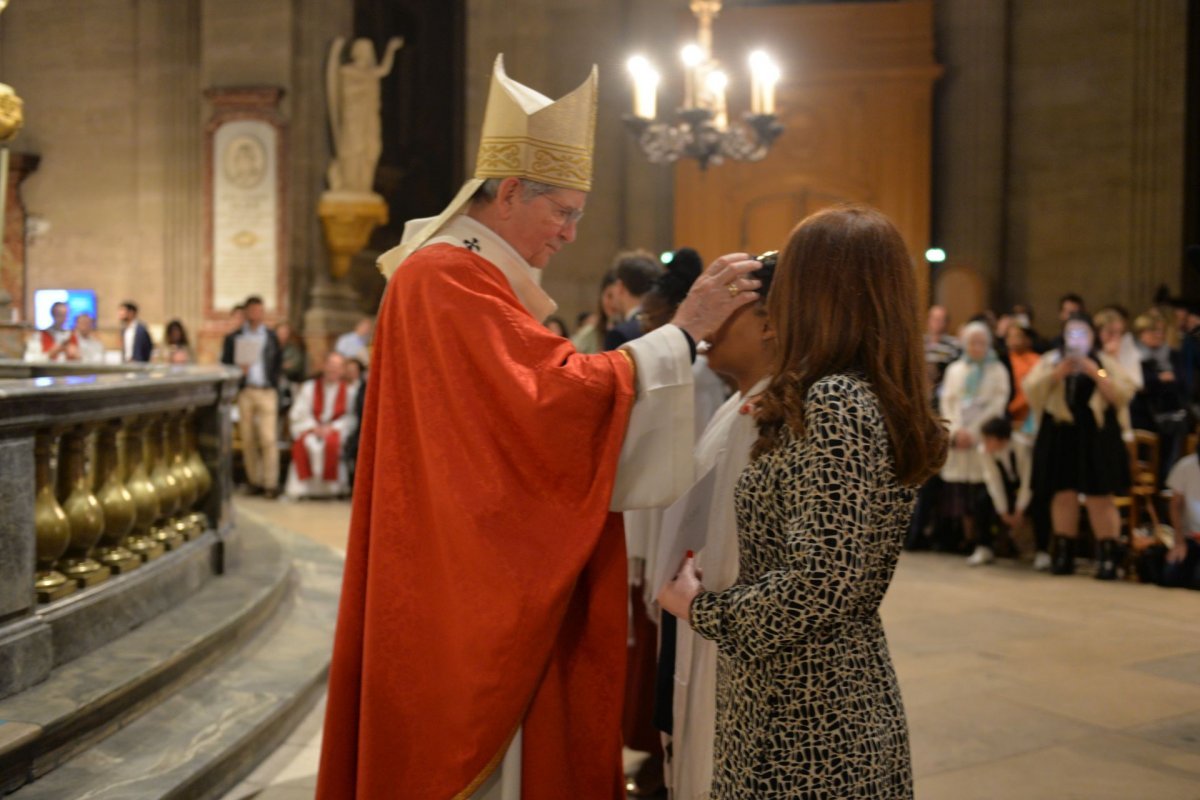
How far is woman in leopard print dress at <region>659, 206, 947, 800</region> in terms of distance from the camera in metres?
1.73

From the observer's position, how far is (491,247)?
247 centimetres

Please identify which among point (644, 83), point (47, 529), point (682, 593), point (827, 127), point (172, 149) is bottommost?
point (47, 529)

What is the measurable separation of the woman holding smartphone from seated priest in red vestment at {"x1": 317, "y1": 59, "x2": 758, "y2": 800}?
5.29 m

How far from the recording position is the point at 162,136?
523 inches

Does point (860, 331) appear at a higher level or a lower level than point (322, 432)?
higher

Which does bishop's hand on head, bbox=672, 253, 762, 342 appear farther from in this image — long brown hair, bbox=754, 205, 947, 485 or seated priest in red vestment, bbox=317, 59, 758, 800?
long brown hair, bbox=754, 205, 947, 485

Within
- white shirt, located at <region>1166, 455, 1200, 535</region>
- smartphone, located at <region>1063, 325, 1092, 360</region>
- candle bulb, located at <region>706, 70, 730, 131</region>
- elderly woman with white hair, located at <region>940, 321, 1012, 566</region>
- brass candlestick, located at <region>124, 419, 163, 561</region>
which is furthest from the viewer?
candle bulb, located at <region>706, 70, 730, 131</region>

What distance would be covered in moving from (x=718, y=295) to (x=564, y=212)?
0.40m

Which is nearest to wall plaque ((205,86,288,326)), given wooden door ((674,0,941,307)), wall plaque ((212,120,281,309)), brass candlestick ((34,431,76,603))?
wall plaque ((212,120,281,309))

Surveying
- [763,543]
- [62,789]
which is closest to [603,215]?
[62,789]

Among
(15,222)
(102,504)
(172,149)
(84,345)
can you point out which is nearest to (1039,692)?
(102,504)

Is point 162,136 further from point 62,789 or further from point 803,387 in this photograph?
point 803,387

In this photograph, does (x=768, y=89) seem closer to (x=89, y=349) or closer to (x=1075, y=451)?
(x=1075, y=451)

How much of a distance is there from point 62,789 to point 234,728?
702mm
